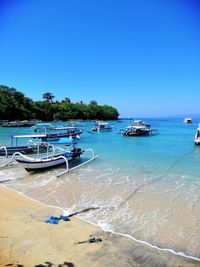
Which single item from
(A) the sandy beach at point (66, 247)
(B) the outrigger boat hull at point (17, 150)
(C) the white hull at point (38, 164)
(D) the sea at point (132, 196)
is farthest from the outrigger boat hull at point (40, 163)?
(A) the sandy beach at point (66, 247)

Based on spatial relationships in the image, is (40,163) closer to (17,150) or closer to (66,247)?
(17,150)

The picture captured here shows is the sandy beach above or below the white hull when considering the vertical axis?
below

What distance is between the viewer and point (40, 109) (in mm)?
146000

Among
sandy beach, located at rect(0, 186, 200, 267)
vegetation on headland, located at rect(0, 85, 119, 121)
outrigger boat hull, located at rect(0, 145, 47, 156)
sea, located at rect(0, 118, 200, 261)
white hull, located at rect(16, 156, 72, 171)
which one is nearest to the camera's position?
sandy beach, located at rect(0, 186, 200, 267)

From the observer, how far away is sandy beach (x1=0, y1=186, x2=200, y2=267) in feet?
22.9

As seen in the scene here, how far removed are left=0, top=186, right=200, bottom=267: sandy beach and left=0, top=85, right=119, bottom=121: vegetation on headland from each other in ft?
386

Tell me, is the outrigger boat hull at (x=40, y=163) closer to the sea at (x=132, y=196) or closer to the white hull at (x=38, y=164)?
the white hull at (x=38, y=164)

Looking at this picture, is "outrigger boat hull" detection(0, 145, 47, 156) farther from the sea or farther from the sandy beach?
the sandy beach

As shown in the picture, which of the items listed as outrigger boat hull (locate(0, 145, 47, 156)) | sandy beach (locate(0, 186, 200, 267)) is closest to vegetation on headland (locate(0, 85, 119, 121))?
outrigger boat hull (locate(0, 145, 47, 156))

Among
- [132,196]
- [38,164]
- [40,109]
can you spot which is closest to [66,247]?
[132,196]

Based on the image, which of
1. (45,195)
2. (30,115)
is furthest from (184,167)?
(30,115)

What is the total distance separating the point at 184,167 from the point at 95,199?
11.9 m

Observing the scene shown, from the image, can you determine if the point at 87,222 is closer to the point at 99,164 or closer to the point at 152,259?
the point at 152,259

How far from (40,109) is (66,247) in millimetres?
142732
